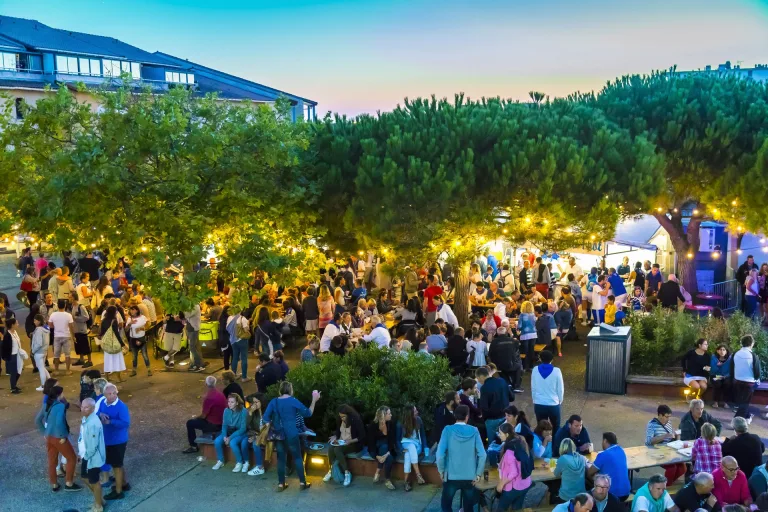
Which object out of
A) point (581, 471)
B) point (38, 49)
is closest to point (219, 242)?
point (581, 471)

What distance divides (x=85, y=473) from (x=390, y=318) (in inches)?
319

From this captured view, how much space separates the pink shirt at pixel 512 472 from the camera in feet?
25.4

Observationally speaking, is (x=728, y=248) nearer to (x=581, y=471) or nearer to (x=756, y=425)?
(x=756, y=425)

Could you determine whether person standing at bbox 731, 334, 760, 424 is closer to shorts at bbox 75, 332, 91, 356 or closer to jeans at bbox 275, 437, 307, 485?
jeans at bbox 275, 437, 307, 485

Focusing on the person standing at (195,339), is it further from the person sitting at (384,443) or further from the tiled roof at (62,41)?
the tiled roof at (62,41)

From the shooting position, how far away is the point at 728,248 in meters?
20.6

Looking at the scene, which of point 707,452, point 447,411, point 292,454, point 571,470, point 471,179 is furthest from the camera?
point 471,179

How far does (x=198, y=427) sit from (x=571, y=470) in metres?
5.36

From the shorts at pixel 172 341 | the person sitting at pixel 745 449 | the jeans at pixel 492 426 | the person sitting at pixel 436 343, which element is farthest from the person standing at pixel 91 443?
the person sitting at pixel 745 449

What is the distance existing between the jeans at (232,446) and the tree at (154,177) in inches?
140

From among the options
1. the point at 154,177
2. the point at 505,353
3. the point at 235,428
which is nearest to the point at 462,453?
the point at 235,428

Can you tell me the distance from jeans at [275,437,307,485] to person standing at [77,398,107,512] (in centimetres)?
203

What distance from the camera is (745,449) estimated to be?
7.99 meters

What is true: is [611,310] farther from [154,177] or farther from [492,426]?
[154,177]
